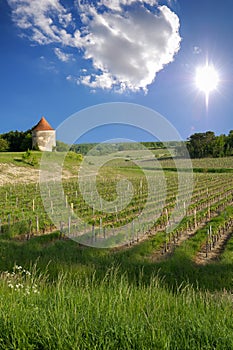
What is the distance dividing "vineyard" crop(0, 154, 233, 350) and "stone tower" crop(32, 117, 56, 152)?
41.2 metres

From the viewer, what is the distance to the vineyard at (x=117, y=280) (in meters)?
2.27

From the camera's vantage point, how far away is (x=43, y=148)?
59.1 meters

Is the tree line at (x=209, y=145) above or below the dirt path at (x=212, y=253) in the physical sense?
above

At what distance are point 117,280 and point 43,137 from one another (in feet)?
190

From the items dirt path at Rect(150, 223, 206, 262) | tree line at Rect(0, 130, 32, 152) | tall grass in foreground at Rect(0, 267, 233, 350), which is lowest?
dirt path at Rect(150, 223, 206, 262)

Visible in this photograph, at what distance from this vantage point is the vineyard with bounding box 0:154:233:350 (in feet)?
7.46

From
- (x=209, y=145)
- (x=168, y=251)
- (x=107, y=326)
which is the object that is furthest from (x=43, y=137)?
(x=107, y=326)

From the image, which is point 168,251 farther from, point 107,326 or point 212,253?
point 107,326

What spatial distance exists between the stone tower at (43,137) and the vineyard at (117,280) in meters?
41.2

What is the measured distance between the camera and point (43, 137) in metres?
60.0

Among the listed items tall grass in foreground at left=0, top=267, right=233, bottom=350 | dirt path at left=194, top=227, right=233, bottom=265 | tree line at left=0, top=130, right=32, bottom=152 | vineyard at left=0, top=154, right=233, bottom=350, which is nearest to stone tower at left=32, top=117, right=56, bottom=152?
tree line at left=0, top=130, right=32, bottom=152

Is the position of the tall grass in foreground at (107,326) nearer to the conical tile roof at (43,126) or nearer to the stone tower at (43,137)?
the stone tower at (43,137)

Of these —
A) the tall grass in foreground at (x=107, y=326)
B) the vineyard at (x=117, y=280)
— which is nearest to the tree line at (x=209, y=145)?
the vineyard at (x=117, y=280)

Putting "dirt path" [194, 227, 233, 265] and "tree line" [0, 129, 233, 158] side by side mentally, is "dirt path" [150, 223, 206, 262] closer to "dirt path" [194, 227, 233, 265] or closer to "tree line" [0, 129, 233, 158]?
"dirt path" [194, 227, 233, 265]
